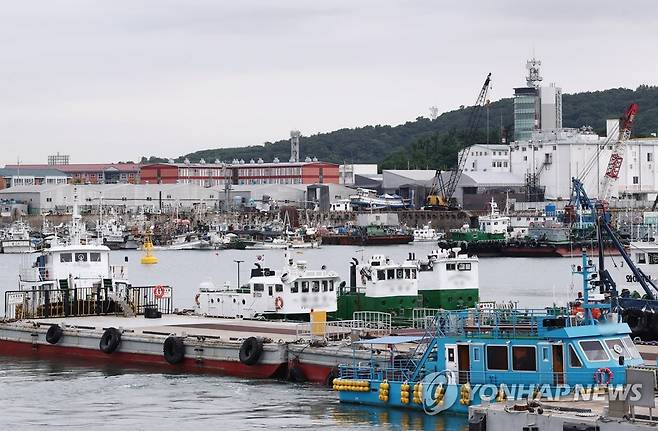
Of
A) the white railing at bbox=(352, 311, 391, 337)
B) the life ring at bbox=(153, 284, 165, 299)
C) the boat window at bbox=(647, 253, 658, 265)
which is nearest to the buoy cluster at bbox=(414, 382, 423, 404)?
the white railing at bbox=(352, 311, 391, 337)

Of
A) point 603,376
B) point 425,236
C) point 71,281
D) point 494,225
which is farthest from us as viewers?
Answer: point 425,236

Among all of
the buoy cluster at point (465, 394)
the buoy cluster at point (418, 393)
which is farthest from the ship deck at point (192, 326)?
the buoy cluster at point (465, 394)

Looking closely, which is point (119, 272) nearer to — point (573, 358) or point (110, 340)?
point (110, 340)

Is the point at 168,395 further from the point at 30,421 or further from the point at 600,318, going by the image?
the point at 600,318

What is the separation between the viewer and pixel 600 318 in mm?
33000

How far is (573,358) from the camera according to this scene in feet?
105

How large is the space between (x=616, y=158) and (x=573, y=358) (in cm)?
13558

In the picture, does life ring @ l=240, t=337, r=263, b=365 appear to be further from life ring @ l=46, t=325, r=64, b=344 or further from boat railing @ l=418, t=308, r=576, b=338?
life ring @ l=46, t=325, r=64, b=344

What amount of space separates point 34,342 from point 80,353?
8.50 ft

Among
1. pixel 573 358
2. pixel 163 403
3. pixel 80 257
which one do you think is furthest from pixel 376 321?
Result: pixel 573 358

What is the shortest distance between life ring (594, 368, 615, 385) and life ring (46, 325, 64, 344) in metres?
25.5

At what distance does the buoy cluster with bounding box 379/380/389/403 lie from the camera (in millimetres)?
35719

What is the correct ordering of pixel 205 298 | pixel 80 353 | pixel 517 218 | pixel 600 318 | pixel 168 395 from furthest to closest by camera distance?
pixel 517 218, pixel 205 298, pixel 80 353, pixel 168 395, pixel 600 318

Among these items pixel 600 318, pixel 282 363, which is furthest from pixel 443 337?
pixel 282 363
